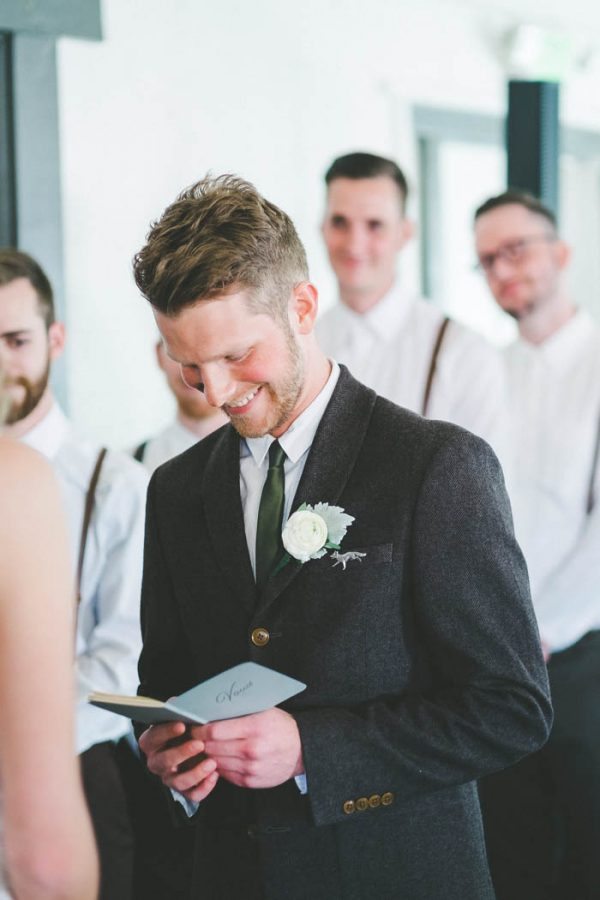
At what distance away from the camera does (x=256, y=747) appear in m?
1.67

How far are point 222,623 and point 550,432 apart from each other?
80.4 inches

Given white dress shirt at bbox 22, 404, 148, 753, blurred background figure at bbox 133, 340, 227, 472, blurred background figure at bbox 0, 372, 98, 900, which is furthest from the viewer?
blurred background figure at bbox 133, 340, 227, 472

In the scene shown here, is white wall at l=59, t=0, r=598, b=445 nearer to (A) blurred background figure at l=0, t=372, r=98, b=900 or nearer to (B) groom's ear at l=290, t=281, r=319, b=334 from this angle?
(B) groom's ear at l=290, t=281, r=319, b=334

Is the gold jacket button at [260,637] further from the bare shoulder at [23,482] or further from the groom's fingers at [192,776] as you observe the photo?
the bare shoulder at [23,482]

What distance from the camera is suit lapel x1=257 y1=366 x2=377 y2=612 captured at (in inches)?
69.9

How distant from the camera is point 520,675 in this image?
1729mm

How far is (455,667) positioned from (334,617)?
0.62ft

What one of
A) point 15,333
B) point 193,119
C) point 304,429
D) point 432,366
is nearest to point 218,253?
point 304,429

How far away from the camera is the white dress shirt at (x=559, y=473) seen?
3434 millimetres

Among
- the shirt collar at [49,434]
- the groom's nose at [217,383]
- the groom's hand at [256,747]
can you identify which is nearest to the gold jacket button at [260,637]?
the groom's hand at [256,747]

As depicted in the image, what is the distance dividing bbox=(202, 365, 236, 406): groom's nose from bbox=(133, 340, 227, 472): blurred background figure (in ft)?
5.95

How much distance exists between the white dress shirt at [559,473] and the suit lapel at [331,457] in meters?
1.73

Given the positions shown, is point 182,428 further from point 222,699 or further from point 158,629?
point 222,699

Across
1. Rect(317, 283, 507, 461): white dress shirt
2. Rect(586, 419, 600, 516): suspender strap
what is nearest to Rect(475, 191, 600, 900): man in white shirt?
Rect(586, 419, 600, 516): suspender strap
